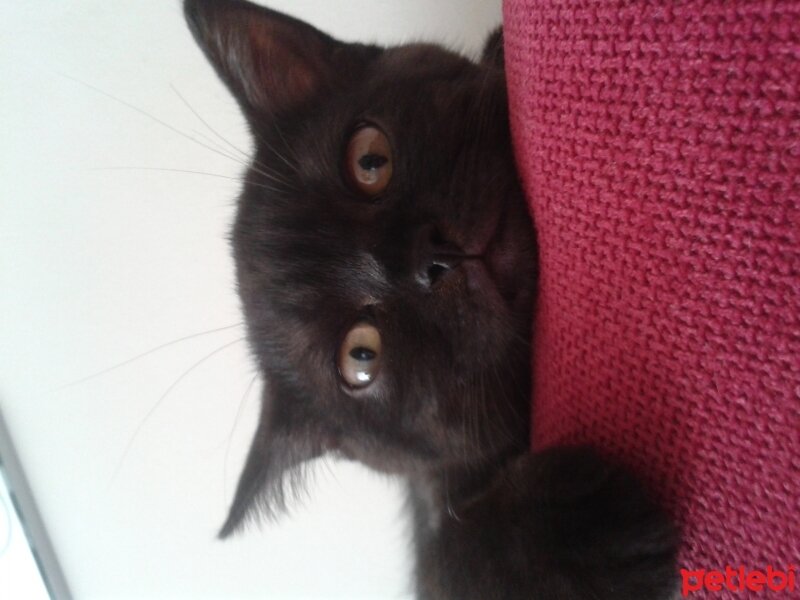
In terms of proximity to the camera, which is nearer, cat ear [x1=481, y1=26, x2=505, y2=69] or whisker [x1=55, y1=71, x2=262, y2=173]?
cat ear [x1=481, y1=26, x2=505, y2=69]

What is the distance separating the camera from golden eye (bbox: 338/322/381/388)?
79 centimetres

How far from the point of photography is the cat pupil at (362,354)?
80 centimetres

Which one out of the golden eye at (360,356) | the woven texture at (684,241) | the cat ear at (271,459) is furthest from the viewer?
the cat ear at (271,459)

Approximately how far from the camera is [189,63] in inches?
53.0

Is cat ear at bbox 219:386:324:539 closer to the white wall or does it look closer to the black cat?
the black cat

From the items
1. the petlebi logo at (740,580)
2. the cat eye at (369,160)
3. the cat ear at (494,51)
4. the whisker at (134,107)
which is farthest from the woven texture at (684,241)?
the whisker at (134,107)

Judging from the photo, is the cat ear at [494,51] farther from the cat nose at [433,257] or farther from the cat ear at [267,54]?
the cat nose at [433,257]

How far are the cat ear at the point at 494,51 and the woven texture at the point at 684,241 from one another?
378 millimetres

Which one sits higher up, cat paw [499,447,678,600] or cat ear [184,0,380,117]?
cat ear [184,0,380,117]

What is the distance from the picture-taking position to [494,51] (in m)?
0.97

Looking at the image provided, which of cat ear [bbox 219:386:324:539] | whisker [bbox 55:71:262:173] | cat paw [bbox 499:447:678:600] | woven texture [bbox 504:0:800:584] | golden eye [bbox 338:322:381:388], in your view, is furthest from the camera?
whisker [bbox 55:71:262:173]

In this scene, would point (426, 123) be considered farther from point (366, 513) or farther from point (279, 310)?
point (366, 513)

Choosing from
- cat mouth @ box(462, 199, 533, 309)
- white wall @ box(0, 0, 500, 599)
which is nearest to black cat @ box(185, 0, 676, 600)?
cat mouth @ box(462, 199, 533, 309)

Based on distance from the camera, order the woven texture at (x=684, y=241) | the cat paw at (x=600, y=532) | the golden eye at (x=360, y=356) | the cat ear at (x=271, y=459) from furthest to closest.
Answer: the cat ear at (x=271, y=459)
the golden eye at (x=360, y=356)
the cat paw at (x=600, y=532)
the woven texture at (x=684, y=241)
